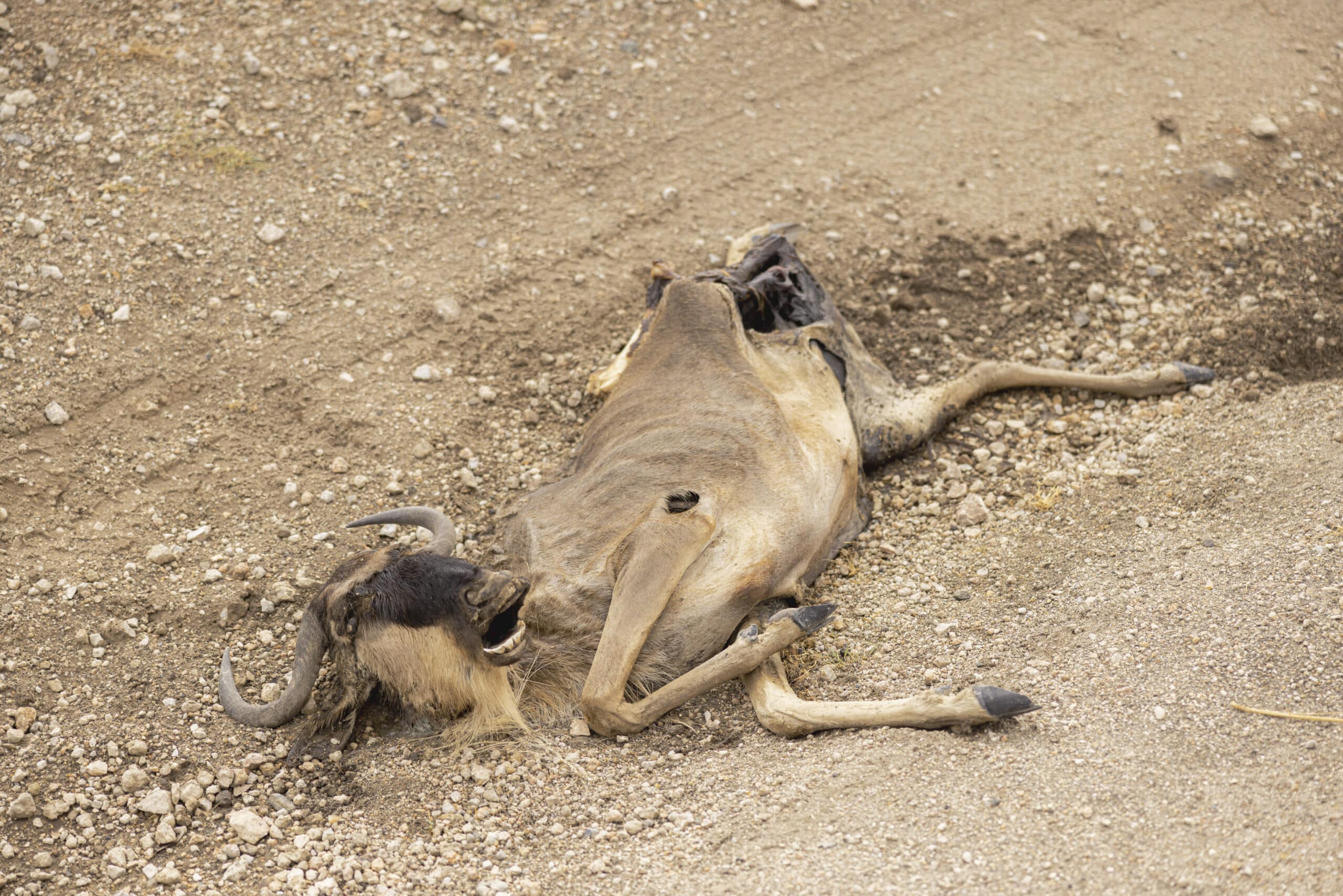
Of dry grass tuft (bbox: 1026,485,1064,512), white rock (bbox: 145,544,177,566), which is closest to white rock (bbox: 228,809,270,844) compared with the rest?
white rock (bbox: 145,544,177,566)

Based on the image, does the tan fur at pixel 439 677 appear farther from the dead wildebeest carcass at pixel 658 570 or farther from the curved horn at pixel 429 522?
the curved horn at pixel 429 522

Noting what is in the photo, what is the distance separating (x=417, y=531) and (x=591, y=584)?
4.30ft

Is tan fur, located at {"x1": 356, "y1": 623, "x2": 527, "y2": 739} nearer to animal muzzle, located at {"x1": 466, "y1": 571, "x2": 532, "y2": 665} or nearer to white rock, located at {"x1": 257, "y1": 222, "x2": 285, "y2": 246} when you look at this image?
animal muzzle, located at {"x1": 466, "y1": 571, "x2": 532, "y2": 665}

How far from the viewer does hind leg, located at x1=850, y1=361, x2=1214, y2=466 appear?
19.0 ft

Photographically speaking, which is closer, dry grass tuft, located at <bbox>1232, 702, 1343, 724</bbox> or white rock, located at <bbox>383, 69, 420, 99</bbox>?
dry grass tuft, located at <bbox>1232, 702, 1343, 724</bbox>

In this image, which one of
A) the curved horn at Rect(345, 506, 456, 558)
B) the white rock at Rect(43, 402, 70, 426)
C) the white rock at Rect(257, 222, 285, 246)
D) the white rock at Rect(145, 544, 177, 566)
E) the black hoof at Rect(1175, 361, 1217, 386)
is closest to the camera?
the curved horn at Rect(345, 506, 456, 558)

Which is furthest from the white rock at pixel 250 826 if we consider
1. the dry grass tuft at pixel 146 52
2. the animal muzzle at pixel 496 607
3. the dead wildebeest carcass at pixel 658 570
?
the dry grass tuft at pixel 146 52

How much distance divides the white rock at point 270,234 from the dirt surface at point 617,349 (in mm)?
23

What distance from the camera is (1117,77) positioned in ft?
27.3

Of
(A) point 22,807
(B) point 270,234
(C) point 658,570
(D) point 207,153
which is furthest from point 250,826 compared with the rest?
(D) point 207,153

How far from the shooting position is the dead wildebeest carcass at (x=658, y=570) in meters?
4.48

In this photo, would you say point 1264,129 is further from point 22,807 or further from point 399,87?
point 22,807

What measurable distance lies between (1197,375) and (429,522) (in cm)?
417

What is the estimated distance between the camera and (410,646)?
450 centimetres
